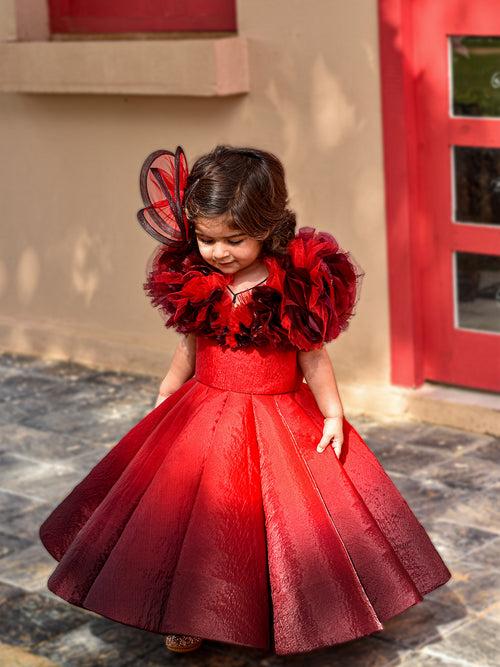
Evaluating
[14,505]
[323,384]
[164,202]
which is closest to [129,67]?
[14,505]

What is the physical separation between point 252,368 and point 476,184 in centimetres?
219

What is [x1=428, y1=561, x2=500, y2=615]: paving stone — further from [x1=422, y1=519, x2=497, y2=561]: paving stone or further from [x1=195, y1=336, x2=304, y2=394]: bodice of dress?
[x1=195, y1=336, x2=304, y2=394]: bodice of dress

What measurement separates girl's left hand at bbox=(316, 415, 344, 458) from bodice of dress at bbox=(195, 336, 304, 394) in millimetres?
154

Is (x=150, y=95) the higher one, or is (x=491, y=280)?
(x=150, y=95)

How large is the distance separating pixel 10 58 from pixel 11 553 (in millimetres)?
3051

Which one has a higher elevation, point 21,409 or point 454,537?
point 21,409

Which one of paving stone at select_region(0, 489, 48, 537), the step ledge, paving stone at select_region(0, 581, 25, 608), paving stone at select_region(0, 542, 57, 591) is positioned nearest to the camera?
paving stone at select_region(0, 581, 25, 608)

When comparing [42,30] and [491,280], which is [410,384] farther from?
[42,30]

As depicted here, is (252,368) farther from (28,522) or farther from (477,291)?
(477,291)

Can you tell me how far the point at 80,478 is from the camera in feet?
17.8

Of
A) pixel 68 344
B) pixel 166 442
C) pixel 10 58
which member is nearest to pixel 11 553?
pixel 166 442

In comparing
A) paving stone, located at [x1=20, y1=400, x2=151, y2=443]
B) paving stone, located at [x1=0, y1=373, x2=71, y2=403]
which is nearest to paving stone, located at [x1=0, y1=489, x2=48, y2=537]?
paving stone, located at [x1=20, y1=400, x2=151, y2=443]

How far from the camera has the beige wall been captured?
591 centimetres

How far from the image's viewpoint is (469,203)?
575 centimetres
